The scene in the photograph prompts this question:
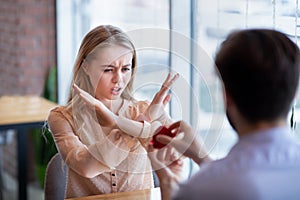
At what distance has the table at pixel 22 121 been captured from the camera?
2.95 metres

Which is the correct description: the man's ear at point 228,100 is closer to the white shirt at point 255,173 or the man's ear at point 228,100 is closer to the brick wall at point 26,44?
the white shirt at point 255,173

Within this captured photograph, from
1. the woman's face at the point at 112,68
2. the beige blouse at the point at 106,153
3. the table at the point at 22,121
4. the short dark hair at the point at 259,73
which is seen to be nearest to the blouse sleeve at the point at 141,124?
the beige blouse at the point at 106,153

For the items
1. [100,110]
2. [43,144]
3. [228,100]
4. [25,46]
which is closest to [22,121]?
[43,144]

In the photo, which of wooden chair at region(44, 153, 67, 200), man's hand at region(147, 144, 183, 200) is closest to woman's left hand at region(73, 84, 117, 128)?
man's hand at region(147, 144, 183, 200)

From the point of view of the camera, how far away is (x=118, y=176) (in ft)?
5.65

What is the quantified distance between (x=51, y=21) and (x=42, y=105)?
0.89 m

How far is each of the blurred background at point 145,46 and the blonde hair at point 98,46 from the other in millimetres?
32

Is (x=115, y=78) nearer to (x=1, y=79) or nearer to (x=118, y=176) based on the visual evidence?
(x=118, y=176)

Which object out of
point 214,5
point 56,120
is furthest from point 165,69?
point 214,5

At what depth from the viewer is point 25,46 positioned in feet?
12.9

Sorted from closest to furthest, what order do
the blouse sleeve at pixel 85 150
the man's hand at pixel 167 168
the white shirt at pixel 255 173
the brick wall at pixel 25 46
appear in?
1. the white shirt at pixel 255 173
2. the man's hand at pixel 167 168
3. the blouse sleeve at pixel 85 150
4. the brick wall at pixel 25 46

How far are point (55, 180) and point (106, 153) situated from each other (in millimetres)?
453

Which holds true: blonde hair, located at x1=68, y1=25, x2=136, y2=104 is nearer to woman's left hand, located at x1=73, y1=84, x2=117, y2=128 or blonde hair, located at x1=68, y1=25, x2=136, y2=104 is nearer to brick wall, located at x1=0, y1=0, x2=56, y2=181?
woman's left hand, located at x1=73, y1=84, x2=117, y2=128

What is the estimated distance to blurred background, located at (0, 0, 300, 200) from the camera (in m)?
1.39
